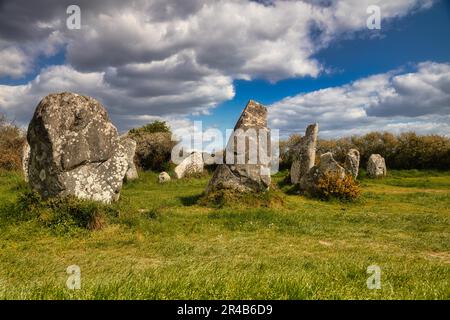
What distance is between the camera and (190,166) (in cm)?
3055

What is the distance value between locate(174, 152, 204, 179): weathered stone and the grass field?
12.6 m

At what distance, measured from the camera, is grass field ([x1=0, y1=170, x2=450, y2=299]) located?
512 cm

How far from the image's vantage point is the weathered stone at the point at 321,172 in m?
19.7

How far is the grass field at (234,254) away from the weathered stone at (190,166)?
12648mm

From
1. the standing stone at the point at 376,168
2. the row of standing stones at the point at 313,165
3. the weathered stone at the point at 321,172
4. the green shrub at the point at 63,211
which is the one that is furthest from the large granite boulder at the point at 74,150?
the standing stone at the point at 376,168

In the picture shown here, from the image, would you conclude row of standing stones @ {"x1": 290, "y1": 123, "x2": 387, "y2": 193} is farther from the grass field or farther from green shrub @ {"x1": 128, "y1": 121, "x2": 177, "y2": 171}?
green shrub @ {"x1": 128, "y1": 121, "x2": 177, "y2": 171}

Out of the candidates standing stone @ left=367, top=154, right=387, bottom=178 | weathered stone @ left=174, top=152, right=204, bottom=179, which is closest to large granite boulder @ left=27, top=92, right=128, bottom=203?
weathered stone @ left=174, top=152, right=204, bottom=179

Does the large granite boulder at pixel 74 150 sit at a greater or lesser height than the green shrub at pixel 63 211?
greater

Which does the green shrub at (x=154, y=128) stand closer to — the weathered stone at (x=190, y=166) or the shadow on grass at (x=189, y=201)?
the weathered stone at (x=190, y=166)

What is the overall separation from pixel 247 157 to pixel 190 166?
14147 millimetres

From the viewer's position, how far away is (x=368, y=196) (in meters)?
20.5

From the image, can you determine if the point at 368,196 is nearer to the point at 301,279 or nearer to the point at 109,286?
the point at 301,279

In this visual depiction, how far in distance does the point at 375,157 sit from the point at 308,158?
11.2 metres
